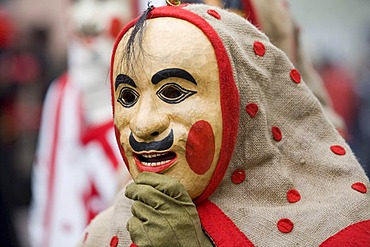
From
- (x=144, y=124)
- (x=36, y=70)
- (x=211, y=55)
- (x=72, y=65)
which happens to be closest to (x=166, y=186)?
(x=144, y=124)

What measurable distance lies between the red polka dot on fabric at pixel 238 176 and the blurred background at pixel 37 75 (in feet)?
14.0

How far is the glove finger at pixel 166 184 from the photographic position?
2.45 meters

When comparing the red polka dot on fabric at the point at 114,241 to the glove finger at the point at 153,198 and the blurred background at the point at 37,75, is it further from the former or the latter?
the blurred background at the point at 37,75

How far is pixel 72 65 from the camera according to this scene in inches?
220

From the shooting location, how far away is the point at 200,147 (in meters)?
2.51

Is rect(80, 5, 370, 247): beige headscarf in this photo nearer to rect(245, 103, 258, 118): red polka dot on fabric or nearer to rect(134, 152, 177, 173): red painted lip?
rect(245, 103, 258, 118): red polka dot on fabric

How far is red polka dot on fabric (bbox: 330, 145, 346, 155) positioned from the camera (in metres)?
2.71

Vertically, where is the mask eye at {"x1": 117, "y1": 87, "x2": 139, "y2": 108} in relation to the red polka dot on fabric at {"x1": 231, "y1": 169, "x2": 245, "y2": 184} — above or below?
above

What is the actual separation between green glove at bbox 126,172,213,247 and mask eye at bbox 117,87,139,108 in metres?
0.19

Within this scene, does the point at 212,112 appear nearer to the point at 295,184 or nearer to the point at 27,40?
the point at 295,184

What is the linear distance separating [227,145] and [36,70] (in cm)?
648

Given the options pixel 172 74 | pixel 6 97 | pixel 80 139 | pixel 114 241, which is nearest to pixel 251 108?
pixel 172 74

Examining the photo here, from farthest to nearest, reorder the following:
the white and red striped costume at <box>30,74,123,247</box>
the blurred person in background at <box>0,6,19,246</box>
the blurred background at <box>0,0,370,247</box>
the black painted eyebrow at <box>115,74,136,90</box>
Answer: the blurred background at <box>0,0,370,247</box> → the blurred person in background at <box>0,6,19,246</box> → the white and red striped costume at <box>30,74,123,247</box> → the black painted eyebrow at <box>115,74,136,90</box>

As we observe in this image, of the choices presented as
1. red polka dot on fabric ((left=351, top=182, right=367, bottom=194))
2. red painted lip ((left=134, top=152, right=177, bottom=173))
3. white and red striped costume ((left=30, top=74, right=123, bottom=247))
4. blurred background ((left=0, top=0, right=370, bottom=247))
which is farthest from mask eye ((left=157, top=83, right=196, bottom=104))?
blurred background ((left=0, top=0, right=370, bottom=247))
